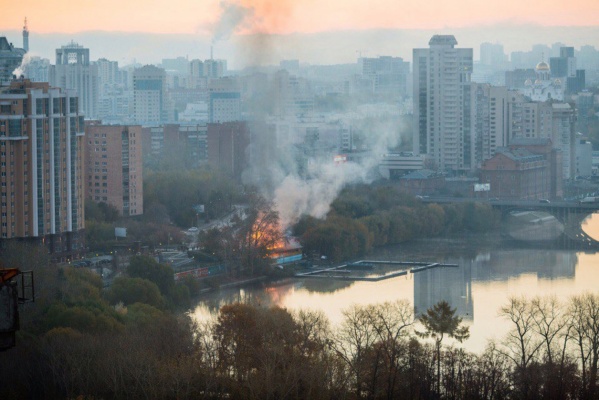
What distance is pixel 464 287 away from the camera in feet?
43.9

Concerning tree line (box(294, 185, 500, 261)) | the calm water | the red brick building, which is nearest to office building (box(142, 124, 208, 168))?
tree line (box(294, 185, 500, 261))

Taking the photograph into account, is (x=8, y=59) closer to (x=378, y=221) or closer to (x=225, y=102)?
(x=378, y=221)

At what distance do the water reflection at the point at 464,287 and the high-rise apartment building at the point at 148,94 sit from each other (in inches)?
866

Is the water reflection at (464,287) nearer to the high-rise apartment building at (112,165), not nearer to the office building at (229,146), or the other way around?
the high-rise apartment building at (112,165)

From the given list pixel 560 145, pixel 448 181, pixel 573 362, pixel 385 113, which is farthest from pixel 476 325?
pixel 385 113

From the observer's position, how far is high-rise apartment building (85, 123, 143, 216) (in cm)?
1697

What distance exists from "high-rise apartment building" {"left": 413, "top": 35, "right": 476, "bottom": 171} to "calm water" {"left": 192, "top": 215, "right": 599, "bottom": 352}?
8321 millimetres

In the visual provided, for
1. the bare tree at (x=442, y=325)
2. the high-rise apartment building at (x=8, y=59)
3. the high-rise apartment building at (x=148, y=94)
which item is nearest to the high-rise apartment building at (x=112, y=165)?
the high-rise apartment building at (x=8, y=59)

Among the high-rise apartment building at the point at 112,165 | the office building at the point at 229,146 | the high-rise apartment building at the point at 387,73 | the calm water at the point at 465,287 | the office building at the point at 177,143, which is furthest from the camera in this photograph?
the high-rise apartment building at the point at 387,73

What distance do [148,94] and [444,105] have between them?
14444 millimetres

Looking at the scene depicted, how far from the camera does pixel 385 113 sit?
101ft

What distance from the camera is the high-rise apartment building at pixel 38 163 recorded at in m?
13.5

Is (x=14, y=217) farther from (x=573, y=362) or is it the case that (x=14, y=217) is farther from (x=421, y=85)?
(x=421, y=85)

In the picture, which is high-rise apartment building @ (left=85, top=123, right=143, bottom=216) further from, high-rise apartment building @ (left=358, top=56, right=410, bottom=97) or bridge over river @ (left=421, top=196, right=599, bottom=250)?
high-rise apartment building @ (left=358, top=56, right=410, bottom=97)
